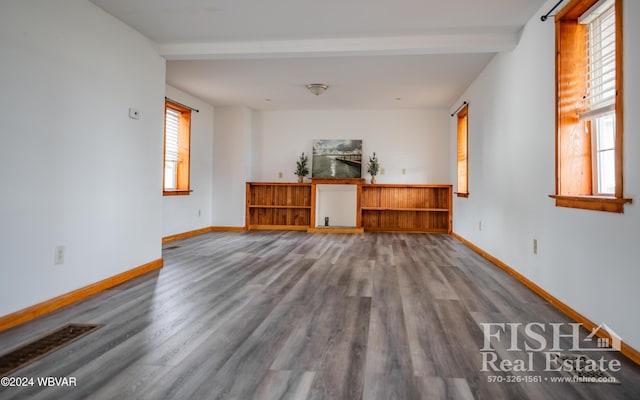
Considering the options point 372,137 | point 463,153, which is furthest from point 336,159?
point 463,153

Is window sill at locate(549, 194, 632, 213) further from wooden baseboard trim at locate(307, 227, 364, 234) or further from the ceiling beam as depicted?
wooden baseboard trim at locate(307, 227, 364, 234)

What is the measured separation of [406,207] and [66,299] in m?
6.02

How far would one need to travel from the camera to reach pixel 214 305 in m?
2.72

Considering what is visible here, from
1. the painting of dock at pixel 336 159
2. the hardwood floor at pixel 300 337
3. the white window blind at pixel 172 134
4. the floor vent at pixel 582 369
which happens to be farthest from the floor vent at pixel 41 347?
the painting of dock at pixel 336 159

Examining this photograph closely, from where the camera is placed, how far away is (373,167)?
7.55 meters

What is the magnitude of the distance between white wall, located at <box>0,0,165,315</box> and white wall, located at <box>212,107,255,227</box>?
138 inches

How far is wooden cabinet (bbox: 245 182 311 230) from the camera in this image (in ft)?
25.4

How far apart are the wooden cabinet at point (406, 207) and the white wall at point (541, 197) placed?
1.82 meters

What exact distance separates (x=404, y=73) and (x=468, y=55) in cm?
94

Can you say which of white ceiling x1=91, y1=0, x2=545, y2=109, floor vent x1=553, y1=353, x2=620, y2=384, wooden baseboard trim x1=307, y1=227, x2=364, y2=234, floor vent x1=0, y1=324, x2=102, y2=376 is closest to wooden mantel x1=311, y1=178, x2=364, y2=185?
wooden baseboard trim x1=307, y1=227, x2=364, y2=234

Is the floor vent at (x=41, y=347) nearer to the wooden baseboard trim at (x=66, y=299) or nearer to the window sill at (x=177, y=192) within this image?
the wooden baseboard trim at (x=66, y=299)

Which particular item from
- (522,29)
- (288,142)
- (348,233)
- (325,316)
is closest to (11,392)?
(325,316)

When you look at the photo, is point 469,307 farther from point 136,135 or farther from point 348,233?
point 348,233

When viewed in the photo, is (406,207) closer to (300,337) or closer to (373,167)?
(373,167)
